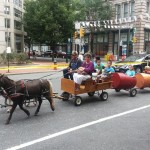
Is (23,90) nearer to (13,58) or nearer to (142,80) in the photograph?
(142,80)

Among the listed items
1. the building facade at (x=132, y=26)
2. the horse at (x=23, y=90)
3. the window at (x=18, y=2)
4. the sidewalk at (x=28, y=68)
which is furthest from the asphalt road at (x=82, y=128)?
the window at (x=18, y=2)

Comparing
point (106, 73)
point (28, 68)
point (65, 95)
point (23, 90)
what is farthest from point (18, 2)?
point (23, 90)

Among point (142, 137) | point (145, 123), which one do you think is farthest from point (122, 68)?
point (142, 137)

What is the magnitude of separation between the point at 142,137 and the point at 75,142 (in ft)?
5.29

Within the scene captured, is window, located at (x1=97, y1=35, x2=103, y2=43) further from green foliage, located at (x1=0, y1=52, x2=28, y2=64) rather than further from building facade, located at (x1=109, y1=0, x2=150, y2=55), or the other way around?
green foliage, located at (x1=0, y1=52, x2=28, y2=64)

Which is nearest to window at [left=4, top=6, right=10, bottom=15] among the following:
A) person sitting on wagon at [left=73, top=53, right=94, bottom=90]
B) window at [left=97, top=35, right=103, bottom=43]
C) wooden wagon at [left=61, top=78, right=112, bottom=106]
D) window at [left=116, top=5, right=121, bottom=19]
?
window at [left=97, top=35, right=103, bottom=43]

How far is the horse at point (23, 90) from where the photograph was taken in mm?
7344

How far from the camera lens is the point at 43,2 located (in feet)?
120

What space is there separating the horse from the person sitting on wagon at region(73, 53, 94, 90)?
1393 mm

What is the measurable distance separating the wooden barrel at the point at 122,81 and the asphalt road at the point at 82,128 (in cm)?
140

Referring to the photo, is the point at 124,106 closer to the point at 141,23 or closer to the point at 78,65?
the point at 78,65

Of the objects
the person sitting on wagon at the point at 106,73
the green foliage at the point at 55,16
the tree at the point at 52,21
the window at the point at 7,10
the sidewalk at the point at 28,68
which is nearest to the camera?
the person sitting on wagon at the point at 106,73

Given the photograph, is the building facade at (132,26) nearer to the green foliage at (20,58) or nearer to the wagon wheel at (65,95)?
the green foliage at (20,58)

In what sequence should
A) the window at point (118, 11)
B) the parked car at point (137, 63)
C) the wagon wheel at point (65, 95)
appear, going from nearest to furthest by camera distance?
the wagon wheel at point (65, 95) < the parked car at point (137, 63) < the window at point (118, 11)
